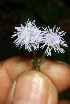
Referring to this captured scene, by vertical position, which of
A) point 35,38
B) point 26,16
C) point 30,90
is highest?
point 26,16

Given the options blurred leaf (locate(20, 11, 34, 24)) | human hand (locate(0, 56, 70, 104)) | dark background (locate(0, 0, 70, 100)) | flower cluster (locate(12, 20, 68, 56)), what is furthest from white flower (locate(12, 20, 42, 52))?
blurred leaf (locate(20, 11, 34, 24))

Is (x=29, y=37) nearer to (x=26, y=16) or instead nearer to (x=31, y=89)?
(x=31, y=89)

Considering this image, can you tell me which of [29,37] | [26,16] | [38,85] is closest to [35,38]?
[29,37]

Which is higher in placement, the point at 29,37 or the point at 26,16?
the point at 26,16

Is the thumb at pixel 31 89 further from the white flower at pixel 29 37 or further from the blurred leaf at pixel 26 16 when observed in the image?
the blurred leaf at pixel 26 16

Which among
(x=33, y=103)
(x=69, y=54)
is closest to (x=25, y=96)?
(x=33, y=103)

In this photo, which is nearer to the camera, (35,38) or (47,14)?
(35,38)

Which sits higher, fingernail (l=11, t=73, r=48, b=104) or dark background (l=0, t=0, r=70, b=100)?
dark background (l=0, t=0, r=70, b=100)

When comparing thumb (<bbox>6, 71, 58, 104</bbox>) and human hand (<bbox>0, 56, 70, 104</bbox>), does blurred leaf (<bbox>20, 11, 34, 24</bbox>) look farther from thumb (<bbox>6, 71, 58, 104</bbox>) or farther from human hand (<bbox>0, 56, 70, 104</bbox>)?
thumb (<bbox>6, 71, 58, 104</bbox>)

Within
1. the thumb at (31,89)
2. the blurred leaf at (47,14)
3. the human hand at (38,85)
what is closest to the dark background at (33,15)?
the blurred leaf at (47,14)
